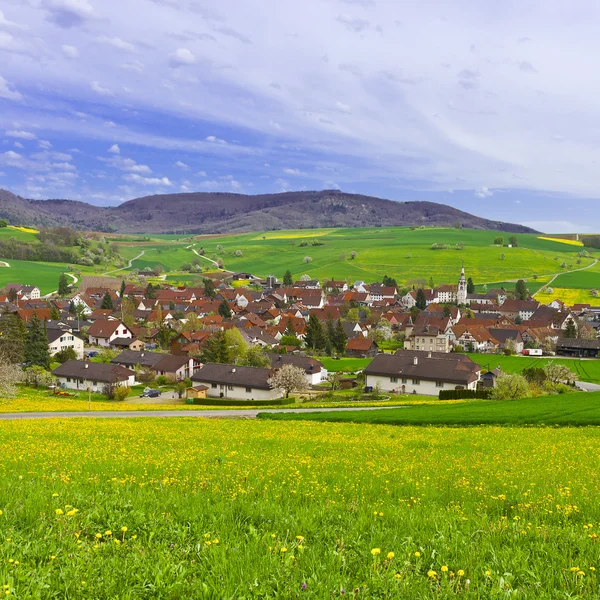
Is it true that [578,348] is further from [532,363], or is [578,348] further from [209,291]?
[209,291]

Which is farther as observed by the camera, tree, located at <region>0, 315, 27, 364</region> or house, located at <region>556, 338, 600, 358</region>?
house, located at <region>556, 338, 600, 358</region>

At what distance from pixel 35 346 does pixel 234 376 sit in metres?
32.3

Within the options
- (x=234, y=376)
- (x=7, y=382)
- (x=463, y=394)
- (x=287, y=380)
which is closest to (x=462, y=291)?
(x=463, y=394)

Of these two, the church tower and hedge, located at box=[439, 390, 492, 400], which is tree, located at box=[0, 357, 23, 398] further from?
the church tower

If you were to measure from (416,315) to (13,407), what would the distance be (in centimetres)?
11455

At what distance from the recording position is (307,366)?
3076 inches

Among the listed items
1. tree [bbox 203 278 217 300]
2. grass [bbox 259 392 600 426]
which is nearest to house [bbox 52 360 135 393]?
grass [bbox 259 392 600 426]

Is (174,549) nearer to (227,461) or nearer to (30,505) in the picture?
(30,505)

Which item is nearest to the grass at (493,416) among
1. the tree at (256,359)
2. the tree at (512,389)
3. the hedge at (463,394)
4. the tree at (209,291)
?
the tree at (512,389)

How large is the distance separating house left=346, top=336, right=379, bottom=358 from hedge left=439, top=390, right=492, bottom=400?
4024 centimetres

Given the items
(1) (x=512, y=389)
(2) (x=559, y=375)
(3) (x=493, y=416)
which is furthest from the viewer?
(2) (x=559, y=375)

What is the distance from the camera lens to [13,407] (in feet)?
151

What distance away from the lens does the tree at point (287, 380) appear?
219 feet

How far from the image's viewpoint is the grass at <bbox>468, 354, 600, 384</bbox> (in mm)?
87062
